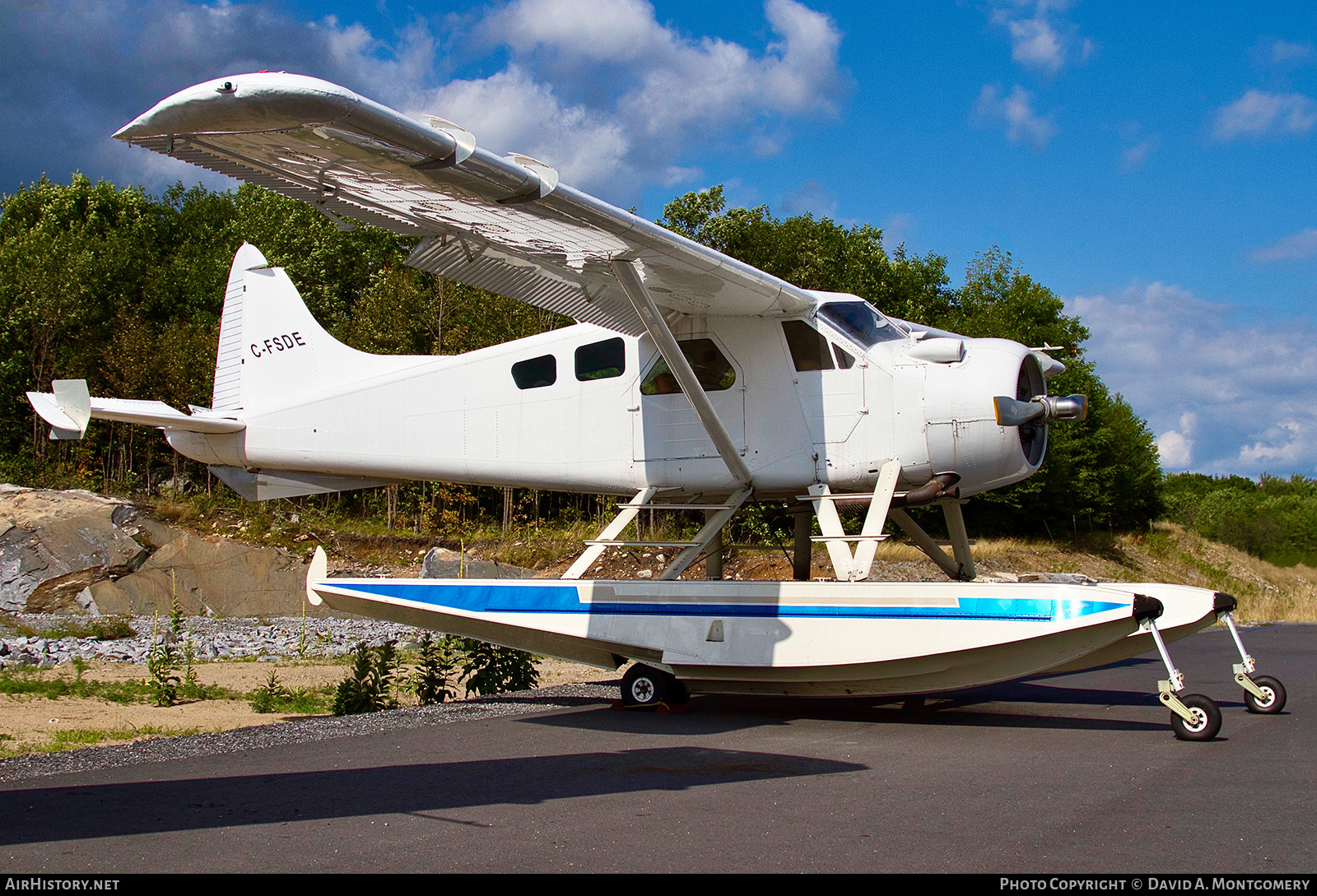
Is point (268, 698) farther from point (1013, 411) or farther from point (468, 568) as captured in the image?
point (468, 568)

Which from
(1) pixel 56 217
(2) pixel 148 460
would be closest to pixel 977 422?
(2) pixel 148 460

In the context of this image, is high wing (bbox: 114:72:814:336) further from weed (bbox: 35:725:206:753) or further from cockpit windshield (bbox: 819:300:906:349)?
weed (bbox: 35:725:206:753)

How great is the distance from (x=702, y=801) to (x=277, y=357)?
789 cm

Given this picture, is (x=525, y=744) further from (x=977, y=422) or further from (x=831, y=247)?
(x=831, y=247)

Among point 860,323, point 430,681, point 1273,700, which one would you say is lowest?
point 430,681

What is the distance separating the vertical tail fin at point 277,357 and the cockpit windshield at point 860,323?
14.1 ft

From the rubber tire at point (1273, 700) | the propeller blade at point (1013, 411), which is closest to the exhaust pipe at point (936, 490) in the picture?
the propeller blade at point (1013, 411)

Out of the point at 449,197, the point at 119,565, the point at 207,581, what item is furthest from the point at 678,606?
the point at 119,565

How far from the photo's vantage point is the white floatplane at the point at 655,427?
670 cm

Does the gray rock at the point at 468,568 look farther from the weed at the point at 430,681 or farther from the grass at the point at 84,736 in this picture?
the grass at the point at 84,736

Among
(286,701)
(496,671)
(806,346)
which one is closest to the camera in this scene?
(806,346)

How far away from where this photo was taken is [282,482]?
407 inches

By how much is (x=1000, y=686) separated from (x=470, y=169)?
8.00m

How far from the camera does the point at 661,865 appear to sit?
345 centimetres
